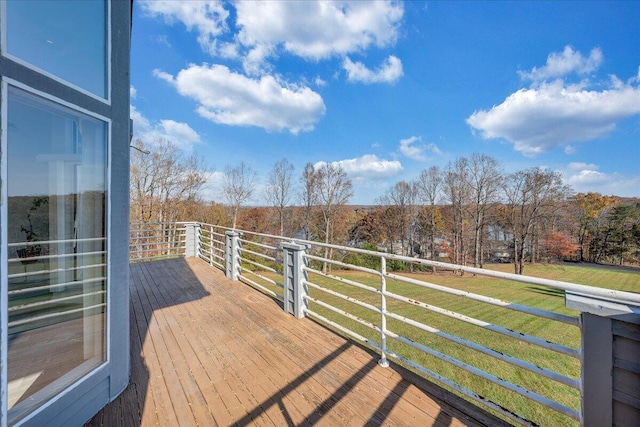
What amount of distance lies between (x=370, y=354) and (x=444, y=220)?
91.9 feet

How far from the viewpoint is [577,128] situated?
16453 mm

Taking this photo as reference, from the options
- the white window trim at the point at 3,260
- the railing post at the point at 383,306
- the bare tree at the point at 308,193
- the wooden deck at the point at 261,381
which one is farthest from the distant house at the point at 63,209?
the bare tree at the point at 308,193

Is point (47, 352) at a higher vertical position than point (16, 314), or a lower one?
lower

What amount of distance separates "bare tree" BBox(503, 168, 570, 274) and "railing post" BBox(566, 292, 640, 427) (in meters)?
26.6

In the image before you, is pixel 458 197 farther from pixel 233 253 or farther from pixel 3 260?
pixel 3 260

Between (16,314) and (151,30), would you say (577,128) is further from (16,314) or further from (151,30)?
(16,314)

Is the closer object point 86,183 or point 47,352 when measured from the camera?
point 47,352

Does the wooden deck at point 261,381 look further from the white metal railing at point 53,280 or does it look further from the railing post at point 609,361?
the white metal railing at point 53,280

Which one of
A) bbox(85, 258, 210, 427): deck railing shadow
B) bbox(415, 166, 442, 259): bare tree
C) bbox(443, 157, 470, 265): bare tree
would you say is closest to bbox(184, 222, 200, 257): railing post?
bbox(85, 258, 210, 427): deck railing shadow

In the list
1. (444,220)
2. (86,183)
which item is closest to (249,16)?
(86,183)

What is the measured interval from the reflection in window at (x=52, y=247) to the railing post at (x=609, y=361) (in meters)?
2.91

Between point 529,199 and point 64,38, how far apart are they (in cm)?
2894

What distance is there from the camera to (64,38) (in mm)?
1591

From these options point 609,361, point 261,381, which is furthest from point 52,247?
point 609,361
